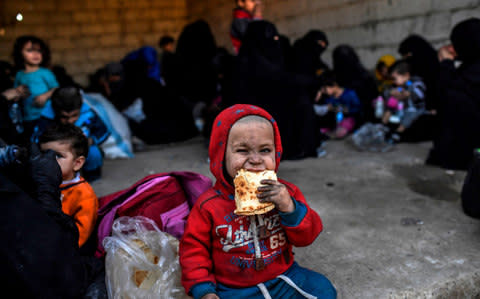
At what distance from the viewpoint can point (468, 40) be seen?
3623 millimetres

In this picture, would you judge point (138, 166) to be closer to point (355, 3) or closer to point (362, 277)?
point (362, 277)

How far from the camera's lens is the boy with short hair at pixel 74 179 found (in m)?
1.93

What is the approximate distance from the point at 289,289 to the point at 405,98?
400 cm

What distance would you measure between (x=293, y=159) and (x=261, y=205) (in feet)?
9.51

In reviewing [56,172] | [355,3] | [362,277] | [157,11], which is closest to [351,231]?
[362,277]

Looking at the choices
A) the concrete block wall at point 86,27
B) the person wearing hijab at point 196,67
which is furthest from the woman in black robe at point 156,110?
the concrete block wall at point 86,27

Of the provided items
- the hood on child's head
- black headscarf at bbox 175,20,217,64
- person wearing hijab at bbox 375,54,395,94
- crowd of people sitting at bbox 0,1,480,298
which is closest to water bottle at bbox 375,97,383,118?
crowd of people sitting at bbox 0,1,480,298

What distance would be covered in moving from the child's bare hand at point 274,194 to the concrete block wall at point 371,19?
14.6 feet

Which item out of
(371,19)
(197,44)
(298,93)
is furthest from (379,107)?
(197,44)

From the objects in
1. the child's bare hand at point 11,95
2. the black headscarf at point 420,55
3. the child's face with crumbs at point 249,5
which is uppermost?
the child's face with crumbs at point 249,5

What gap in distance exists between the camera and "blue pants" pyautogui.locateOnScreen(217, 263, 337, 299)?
1485 mm

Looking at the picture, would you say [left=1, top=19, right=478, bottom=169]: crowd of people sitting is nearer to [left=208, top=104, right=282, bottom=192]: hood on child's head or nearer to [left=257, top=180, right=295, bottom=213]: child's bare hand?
[left=208, top=104, right=282, bottom=192]: hood on child's head

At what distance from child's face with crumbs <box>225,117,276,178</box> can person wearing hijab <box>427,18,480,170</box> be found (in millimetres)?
2928

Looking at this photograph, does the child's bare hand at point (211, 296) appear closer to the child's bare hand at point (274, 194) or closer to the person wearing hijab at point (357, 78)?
the child's bare hand at point (274, 194)
